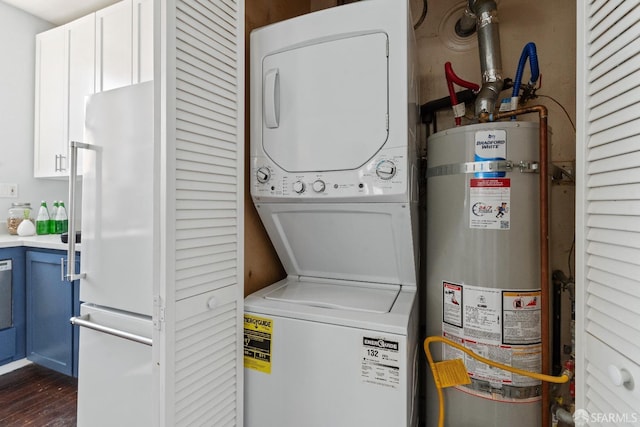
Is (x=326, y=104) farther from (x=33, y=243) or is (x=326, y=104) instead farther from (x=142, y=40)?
(x=33, y=243)

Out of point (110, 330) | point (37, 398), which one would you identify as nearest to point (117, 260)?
point (110, 330)

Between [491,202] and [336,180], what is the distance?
2.09 ft

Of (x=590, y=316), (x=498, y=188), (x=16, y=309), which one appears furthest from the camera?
(x=16, y=309)

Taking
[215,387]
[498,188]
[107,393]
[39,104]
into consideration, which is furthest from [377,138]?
[39,104]

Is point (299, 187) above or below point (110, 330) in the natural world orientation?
above

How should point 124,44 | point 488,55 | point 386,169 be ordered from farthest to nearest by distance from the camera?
point 124,44
point 488,55
point 386,169

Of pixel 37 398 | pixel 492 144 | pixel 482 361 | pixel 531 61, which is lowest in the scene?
pixel 37 398

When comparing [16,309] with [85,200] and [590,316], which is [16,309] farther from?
[590,316]

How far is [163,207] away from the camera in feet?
3.13

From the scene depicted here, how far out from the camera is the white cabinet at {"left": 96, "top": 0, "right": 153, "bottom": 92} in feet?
7.26

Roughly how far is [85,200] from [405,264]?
1.58m

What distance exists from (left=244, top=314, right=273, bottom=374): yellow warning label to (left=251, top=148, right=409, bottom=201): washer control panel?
52cm

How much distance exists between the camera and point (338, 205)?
130 centimetres

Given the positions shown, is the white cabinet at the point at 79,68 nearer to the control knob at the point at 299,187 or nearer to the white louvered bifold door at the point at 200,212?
the white louvered bifold door at the point at 200,212
